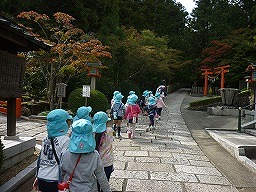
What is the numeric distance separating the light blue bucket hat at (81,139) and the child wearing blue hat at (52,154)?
49 cm

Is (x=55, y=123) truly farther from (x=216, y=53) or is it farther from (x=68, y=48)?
(x=216, y=53)

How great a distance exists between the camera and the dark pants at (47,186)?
11.8ft

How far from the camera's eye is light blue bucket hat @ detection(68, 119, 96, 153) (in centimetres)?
315

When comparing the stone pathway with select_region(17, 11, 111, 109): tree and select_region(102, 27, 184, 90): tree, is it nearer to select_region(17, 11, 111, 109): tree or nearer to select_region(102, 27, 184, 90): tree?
select_region(17, 11, 111, 109): tree

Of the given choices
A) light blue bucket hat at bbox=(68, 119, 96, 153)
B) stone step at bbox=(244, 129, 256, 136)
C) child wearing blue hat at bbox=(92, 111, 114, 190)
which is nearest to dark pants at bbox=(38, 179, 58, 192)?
light blue bucket hat at bbox=(68, 119, 96, 153)

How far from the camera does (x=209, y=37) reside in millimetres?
37500

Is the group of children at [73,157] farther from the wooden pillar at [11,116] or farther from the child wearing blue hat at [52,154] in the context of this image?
the wooden pillar at [11,116]

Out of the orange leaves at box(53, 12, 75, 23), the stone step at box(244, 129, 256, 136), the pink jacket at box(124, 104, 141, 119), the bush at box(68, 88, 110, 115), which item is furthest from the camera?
the bush at box(68, 88, 110, 115)

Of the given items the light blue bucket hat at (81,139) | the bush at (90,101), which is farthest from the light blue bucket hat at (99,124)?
the bush at (90,101)

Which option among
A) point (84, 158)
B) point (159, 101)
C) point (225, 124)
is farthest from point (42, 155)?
point (225, 124)

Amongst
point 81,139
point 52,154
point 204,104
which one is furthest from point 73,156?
point 204,104

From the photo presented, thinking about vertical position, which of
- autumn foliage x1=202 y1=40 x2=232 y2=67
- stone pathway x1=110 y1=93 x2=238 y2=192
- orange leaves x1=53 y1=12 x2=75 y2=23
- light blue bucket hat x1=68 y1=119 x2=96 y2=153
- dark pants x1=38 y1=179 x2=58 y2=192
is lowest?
stone pathway x1=110 y1=93 x2=238 y2=192

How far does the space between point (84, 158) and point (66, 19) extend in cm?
1259

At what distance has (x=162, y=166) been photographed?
7.02 m
